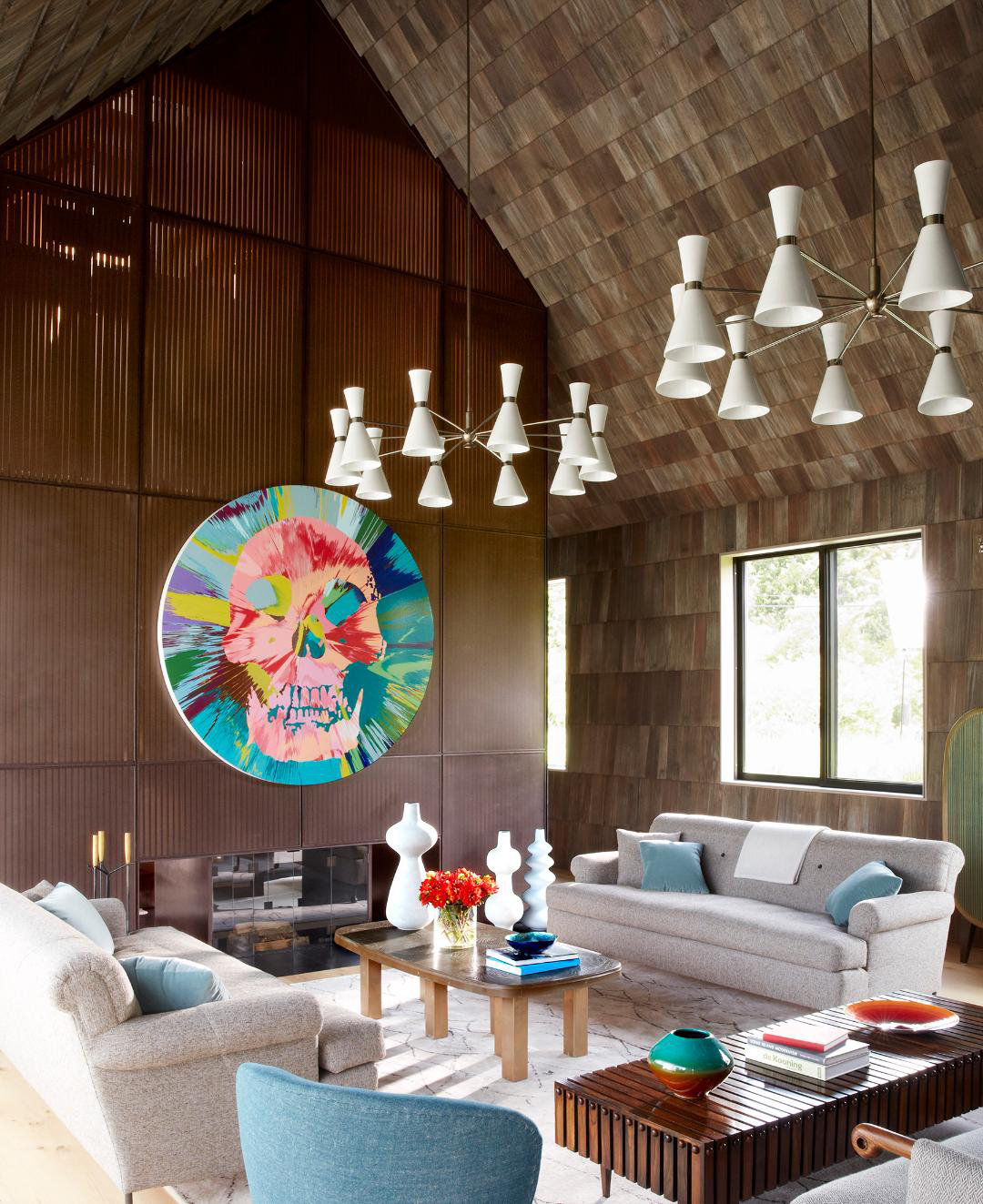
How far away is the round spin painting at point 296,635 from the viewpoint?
18.2 ft

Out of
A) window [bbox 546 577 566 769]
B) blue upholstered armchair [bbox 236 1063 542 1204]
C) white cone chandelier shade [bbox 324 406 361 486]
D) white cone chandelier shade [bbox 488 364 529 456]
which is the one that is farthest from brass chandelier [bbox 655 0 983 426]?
window [bbox 546 577 566 769]

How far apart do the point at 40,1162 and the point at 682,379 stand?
306 cm

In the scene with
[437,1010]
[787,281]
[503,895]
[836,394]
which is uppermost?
[787,281]

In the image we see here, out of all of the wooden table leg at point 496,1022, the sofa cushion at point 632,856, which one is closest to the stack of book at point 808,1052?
the wooden table leg at point 496,1022

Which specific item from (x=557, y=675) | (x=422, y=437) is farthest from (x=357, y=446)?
(x=557, y=675)

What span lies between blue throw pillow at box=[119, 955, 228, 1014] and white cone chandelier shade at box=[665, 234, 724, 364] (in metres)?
2.24

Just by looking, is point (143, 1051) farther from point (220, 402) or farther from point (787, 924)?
point (220, 402)

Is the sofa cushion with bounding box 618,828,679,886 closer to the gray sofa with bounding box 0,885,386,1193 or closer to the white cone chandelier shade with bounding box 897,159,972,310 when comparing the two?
the gray sofa with bounding box 0,885,386,1193

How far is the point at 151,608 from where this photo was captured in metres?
5.47

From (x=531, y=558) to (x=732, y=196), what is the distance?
2.38 metres

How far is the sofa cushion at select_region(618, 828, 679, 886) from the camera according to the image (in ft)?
20.5

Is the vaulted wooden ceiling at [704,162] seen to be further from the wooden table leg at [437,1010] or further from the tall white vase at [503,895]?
the wooden table leg at [437,1010]

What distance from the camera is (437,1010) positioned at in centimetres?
459

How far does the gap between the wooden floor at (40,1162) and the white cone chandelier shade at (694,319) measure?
9.28 ft
